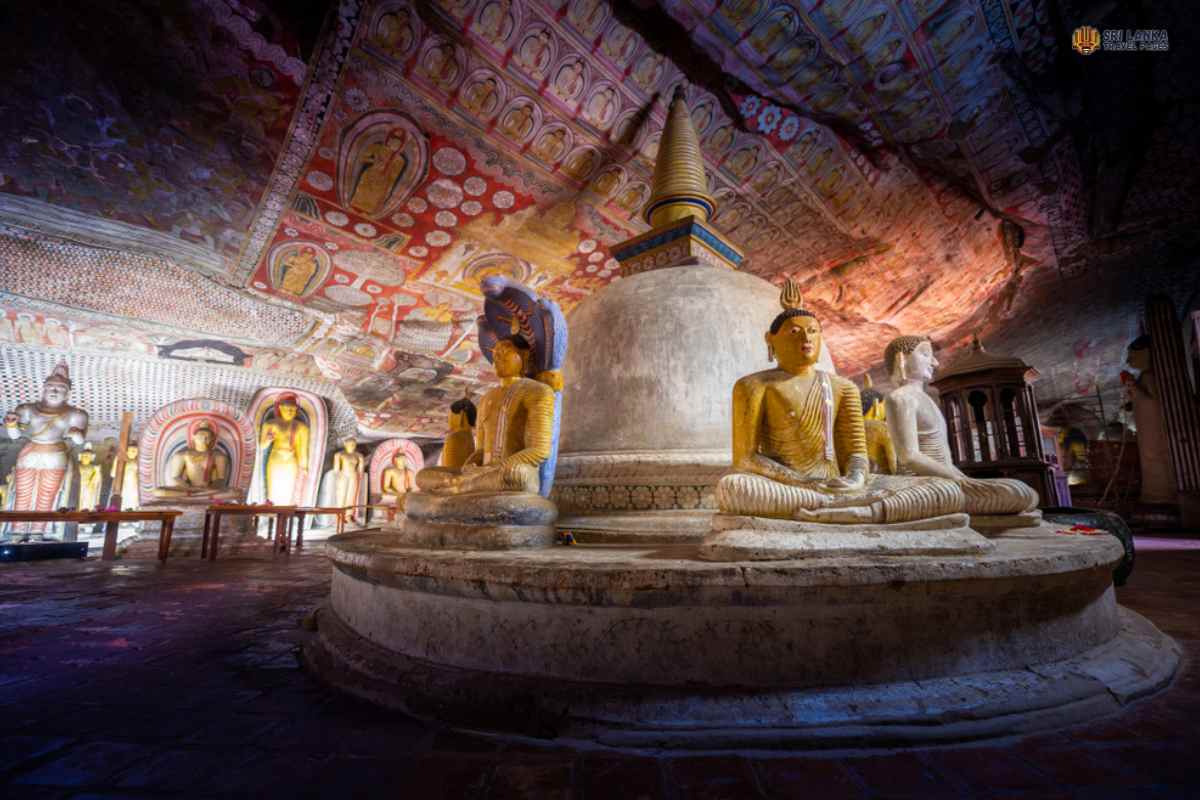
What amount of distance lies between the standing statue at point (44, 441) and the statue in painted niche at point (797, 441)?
1166 cm

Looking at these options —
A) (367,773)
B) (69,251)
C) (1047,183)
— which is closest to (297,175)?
(69,251)

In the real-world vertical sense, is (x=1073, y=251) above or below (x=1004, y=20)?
below

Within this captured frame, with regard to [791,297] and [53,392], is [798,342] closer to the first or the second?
[791,297]

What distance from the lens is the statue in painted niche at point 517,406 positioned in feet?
8.64

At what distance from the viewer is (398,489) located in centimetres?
1245

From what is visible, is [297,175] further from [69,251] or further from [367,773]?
[367,773]

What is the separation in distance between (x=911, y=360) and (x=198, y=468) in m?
10.5

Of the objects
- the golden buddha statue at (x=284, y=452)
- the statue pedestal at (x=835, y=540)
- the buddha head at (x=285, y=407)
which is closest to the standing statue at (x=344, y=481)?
the golden buddha statue at (x=284, y=452)

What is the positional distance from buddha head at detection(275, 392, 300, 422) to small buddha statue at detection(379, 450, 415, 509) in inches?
107

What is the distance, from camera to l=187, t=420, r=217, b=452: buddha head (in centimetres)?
868

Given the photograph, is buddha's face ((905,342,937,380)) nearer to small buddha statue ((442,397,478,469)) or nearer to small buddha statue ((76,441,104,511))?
small buddha statue ((442,397,478,469))

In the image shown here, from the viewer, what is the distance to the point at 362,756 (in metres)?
1.26

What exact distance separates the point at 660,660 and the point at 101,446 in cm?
1402
